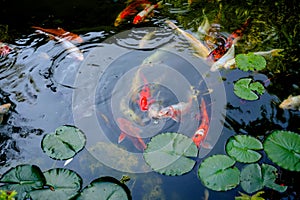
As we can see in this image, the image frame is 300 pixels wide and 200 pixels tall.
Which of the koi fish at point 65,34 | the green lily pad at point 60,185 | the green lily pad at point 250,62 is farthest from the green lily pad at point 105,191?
the koi fish at point 65,34

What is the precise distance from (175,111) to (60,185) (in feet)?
3.33

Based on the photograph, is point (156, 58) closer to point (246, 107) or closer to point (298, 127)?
point (246, 107)

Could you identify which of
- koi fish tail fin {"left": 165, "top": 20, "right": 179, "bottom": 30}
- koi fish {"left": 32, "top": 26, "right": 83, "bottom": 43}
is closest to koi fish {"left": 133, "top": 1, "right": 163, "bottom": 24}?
koi fish tail fin {"left": 165, "top": 20, "right": 179, "bottom": 30}

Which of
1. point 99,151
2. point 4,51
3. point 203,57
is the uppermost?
point 4,51

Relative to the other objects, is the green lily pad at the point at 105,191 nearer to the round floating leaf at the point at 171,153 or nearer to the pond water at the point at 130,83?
the pond water at the point at 130,83

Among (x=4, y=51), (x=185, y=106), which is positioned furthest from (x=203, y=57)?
(x=4, y=51)

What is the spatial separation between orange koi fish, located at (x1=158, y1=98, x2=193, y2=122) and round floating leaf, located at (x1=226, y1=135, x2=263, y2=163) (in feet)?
1.44

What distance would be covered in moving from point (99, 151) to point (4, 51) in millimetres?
1611

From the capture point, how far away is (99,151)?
2266 mm

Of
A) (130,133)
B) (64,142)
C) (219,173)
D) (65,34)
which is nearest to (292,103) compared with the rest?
(219,173)

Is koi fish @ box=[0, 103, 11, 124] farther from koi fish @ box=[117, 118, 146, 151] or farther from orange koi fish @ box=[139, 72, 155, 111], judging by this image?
orange koi fish @ box=[139, 72, 155, 111]

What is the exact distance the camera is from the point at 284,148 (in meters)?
2.04

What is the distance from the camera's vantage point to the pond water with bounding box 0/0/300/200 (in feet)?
7.25

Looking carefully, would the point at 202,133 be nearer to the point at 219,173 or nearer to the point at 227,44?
the point at 219,173
